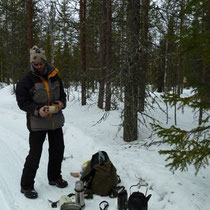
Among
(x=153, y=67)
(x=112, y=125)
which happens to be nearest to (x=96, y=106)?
(x=112, y=125)

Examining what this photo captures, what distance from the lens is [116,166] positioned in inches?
189

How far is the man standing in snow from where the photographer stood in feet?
11.5

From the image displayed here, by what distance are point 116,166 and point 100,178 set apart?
3.40 ft

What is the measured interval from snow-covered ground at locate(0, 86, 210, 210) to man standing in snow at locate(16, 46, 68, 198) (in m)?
0.33

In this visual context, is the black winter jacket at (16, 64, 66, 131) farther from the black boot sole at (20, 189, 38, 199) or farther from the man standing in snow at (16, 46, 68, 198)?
the black boot sole at (20, 189, 38, 199)

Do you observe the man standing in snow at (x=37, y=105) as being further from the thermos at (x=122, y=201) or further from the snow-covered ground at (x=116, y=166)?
the thermos at (x=122, y=201)

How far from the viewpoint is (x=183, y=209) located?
10.7 ft

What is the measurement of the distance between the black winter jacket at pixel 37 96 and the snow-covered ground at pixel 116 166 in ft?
3.84

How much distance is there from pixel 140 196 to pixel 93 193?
98cm

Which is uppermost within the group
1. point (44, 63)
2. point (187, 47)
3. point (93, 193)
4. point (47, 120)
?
point (187, 47)

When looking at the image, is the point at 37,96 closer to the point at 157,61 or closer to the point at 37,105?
the point at 37,105

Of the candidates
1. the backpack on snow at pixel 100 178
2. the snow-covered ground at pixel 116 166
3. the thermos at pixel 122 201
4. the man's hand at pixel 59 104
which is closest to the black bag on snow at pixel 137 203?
the thermos at pixel 122 201

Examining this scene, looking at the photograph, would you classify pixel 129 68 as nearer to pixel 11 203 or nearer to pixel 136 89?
pixel 136 89

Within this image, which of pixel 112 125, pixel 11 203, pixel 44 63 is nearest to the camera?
pixel 11 203
